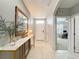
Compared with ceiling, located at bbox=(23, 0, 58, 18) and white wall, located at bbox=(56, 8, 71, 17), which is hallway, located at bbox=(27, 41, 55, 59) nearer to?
white wall, located at bbox=(56, 8, 71, 17)

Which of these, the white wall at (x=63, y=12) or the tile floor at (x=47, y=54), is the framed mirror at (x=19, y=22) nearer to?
the tile floor at (x=47, y=54)

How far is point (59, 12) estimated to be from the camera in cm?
691

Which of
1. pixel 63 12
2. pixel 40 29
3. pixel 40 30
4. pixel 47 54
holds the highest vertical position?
pixel 63 12

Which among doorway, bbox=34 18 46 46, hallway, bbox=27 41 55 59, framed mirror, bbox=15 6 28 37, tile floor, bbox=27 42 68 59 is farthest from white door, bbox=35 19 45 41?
framed mirror, bbox=15 6 28 37

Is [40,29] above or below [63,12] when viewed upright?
below

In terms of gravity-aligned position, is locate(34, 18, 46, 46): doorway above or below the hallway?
above

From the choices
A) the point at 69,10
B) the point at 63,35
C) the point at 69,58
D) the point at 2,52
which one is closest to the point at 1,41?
the point at 2,52

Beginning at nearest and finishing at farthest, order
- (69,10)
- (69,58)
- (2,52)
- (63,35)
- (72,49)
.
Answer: (2,52), (69,58), (72,49), (69,10), (63,35)

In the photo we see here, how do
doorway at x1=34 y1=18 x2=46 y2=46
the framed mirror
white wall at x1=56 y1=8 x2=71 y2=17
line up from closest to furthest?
the framed mirror, white wall at x1=56 y1=8 x2=71 y2=17, doorway at x1=34 y1=18 x2=46 y2=46

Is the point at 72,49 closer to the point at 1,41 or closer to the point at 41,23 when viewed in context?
the point at 1,41

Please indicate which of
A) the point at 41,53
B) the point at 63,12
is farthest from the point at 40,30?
the point at 41,53

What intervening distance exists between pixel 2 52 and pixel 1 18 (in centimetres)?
83

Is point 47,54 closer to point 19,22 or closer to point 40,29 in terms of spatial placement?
point 19,22

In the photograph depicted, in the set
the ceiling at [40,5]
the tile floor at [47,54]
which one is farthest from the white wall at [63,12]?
the tile floor at [47,54]
